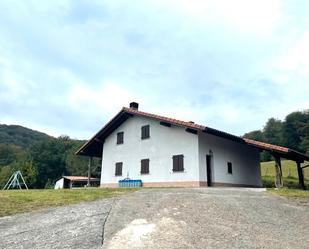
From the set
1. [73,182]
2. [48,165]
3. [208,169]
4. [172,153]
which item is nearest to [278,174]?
[208,169]

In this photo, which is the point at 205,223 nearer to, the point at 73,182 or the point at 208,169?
the point at 208,169

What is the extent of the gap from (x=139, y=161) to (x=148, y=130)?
2390 millimetres

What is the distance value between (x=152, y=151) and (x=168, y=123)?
2448 millimetres

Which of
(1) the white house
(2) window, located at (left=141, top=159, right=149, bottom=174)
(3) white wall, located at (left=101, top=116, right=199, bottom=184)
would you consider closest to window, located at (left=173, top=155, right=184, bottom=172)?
(1) the white house

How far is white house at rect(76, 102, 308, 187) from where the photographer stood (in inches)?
772

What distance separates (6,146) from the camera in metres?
84.2

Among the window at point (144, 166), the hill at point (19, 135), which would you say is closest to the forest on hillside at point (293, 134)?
the window at point (144, 166)

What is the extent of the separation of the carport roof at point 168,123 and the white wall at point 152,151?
533 mm

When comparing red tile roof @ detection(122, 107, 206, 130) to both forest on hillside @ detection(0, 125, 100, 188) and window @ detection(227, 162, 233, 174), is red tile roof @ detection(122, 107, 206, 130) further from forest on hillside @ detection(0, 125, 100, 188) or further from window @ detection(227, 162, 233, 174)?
forest on hillside @ detection(0, 125, 100, 188)

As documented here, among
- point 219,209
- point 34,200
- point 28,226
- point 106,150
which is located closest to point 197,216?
point 219,209

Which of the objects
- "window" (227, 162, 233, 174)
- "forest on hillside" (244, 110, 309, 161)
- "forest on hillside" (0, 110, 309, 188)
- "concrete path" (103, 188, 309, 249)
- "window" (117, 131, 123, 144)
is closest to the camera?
"concrete path" (103, 188, 309, 249)

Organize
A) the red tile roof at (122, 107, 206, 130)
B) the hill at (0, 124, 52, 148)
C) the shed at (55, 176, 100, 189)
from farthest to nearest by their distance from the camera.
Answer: the hill at (0, 124, 52, 148)
the shed at (55, 176, 100, 189)
the red tile roof at (122, 107, 206, 130)

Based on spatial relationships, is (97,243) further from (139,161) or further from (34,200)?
(139,161)

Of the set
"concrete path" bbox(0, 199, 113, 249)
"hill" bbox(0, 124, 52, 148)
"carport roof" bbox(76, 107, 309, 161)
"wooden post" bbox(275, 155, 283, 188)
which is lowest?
"concrete path" bbox(0, 199, 113, 249)
